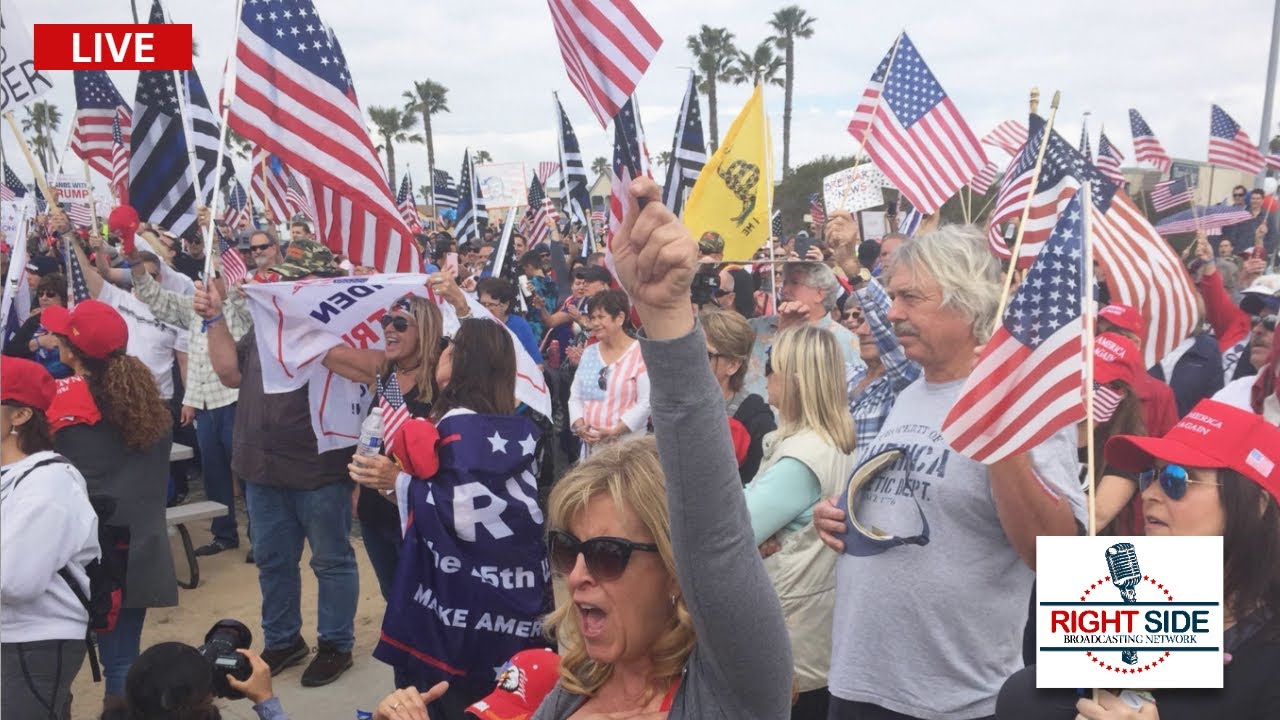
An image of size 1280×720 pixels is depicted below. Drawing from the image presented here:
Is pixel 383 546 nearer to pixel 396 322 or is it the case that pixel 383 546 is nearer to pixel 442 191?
pixel 396 322

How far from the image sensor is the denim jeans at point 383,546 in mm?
5160

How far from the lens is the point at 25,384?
3672 millimetres

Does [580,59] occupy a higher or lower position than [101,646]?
higher

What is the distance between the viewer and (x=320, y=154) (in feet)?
16.4

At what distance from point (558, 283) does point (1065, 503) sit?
9259 mm

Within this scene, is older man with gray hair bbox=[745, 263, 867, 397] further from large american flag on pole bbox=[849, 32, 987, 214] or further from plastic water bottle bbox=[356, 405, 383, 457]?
plastic water bottle bbox=[356, 405, 383, 457]

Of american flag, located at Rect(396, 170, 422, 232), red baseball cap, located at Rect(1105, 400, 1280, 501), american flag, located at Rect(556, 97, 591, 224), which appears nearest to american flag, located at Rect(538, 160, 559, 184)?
american flag, located at Rect(396, 170, 422, 232)

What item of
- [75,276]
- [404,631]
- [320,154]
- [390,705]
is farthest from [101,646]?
[75,276]

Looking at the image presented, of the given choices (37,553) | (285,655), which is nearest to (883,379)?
(37,553)

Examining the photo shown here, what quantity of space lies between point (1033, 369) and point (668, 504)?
5.07 ft

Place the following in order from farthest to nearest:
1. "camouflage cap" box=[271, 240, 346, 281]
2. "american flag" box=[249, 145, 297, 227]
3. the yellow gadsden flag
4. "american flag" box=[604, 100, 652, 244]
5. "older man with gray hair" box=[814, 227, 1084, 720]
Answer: "american flag" box=[249, 145, 297, 227], the yellow gadsden flag, "camouflage cap" box=[271, 240, 346, 281], "american flag" box=[604, 100, 652, 244], "older man with gray hair" box=[814, 227, 1084, 720]

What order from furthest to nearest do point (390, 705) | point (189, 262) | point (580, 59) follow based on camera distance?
point (189, 262), point (580, 59), point (390, 705)

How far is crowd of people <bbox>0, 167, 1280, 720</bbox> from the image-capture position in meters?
1.73

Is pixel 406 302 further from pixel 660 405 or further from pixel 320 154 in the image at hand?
pixel 660 405
